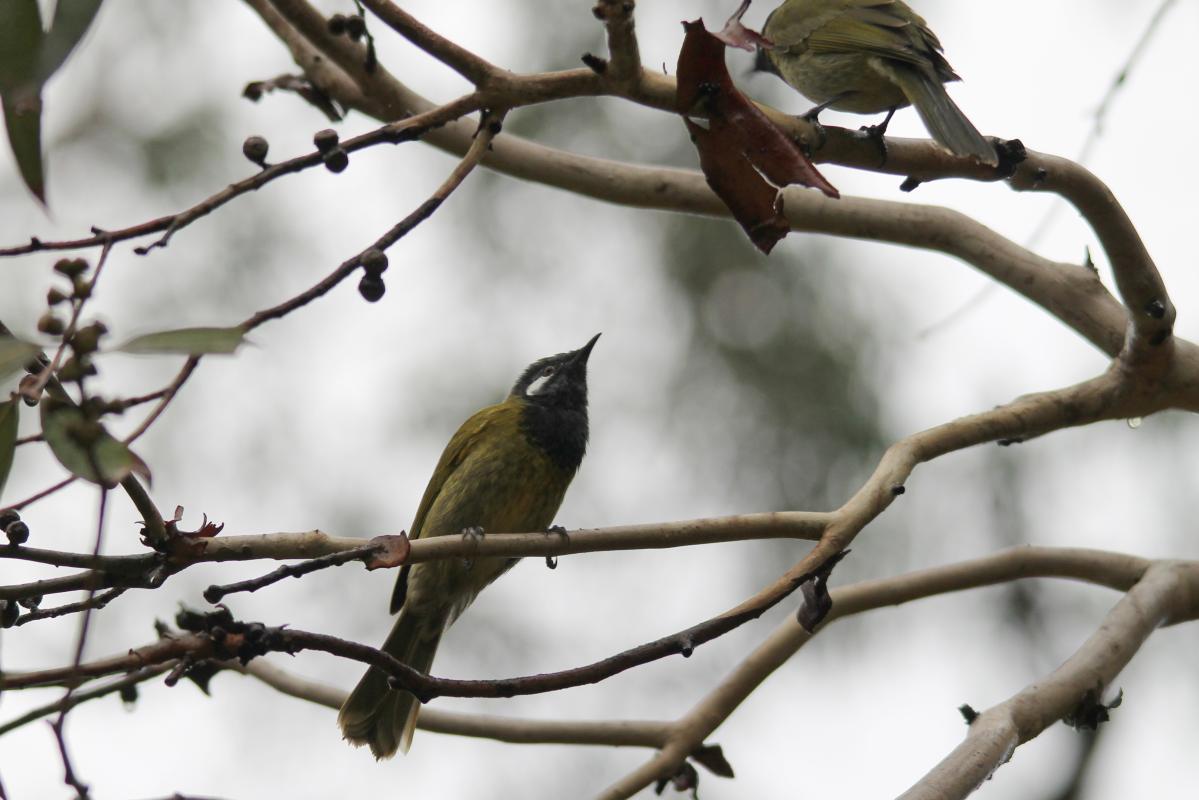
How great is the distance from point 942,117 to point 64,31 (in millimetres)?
2489

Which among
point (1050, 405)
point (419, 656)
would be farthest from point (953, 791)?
point (419, 656)

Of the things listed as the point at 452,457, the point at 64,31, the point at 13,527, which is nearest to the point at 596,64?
the point at 64,31

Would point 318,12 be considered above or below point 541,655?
below

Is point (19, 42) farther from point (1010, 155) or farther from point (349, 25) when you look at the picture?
point (1010, 155)

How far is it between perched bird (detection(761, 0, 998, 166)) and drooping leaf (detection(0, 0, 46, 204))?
255 cm

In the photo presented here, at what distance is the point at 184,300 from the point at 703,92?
725cm

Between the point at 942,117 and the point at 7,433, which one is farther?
the point at 942,117

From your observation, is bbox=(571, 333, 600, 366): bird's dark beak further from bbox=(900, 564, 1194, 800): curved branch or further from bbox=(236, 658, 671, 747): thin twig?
bbox=(900, 564, 1194, 800): curved branch

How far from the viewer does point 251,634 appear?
173cm

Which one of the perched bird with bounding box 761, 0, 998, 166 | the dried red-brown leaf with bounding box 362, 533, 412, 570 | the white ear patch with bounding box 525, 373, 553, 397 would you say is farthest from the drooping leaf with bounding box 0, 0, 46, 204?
the white ear patch with bounding box 525, 373, 553, 397

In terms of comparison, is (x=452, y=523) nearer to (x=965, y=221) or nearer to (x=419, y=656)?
(x=419, y=656)

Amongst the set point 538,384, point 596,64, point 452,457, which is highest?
point 538,384

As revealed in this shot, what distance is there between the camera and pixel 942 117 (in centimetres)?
349

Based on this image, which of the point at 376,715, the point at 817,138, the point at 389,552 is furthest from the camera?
the point at 376,715
